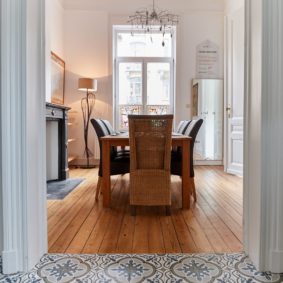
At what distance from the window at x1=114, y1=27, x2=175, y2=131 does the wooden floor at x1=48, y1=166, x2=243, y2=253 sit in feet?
8.91

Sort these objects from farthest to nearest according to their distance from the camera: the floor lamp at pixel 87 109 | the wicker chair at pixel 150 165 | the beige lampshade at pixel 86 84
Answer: the floor lamp at pixel 87 109, the beige lampshade at pixel 86 84, the wicker chair at pixel 150 165

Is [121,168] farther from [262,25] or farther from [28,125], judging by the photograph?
[262,25]

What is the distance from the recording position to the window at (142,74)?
579 centimetres

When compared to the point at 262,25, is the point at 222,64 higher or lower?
higher

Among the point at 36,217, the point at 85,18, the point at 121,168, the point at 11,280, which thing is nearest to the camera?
the point at 11,280

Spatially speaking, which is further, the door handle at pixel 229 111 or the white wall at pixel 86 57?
the white wall at pixel 86 57

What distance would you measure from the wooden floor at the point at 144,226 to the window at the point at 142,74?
2.72m

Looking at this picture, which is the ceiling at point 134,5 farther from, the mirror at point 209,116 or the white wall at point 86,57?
the mirror at point 209,116

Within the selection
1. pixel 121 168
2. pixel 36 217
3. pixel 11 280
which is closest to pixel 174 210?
pixel 121 168

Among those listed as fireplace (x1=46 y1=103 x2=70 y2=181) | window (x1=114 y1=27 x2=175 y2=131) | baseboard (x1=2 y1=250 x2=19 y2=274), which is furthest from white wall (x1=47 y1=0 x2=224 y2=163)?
baseboard (x1=2 y1=250 x2=19 y2=274)

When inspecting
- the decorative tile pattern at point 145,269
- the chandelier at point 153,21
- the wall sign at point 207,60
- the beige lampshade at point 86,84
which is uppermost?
the chandelier at point 153,21

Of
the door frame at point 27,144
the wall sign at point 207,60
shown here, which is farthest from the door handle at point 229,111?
the door frame at point 27,144

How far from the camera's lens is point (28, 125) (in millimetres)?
1546

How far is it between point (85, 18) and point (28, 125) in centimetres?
466
